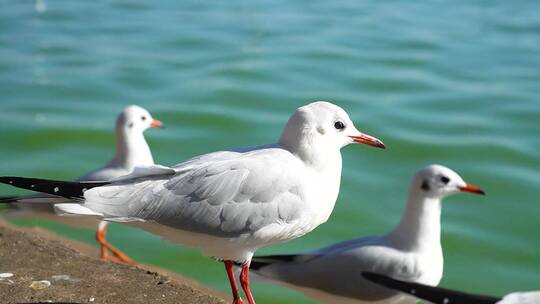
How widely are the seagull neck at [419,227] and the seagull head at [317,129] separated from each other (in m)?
0.70

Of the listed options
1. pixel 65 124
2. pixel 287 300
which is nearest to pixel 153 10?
pixel 65 124

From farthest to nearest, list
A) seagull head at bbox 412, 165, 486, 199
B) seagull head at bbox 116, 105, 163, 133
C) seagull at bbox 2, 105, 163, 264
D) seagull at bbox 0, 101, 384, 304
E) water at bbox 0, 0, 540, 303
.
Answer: water at bbox 0, 0, 540, 303
seagull head at bbox 116, 105, 163, 133
seagull at bbox 2, 105, 163, 264
seagull head at bbox 412, 165, 486, 199
seagull at bbox 0, 101, 384, 304

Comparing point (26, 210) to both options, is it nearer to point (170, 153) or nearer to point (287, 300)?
point (287, 300)

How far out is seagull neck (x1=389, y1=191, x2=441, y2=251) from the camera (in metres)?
4.21

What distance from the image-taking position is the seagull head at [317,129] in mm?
3660

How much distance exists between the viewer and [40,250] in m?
4.21

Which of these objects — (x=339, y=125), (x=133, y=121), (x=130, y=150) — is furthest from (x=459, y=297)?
(x=133, y=121)

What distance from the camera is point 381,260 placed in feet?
13.6

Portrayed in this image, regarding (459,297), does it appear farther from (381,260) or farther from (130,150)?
(130,150)

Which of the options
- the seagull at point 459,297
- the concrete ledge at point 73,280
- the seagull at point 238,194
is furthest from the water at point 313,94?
the seagull at point 459,297

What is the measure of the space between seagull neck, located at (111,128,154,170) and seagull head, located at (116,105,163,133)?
0.08 ft

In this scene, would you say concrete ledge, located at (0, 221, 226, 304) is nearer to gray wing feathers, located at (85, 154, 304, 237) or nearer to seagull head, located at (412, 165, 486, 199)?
gray wing feathers, located at (85, 154, 304, 237)

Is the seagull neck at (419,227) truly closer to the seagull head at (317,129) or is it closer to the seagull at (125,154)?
the seagull head at (317,129)

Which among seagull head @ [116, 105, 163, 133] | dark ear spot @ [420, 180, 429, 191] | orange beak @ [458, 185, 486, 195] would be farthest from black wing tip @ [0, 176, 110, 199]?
seagull head @ [116, 105, 163, 133]
